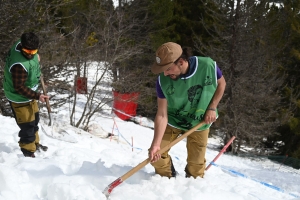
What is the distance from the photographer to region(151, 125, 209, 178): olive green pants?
137 inches

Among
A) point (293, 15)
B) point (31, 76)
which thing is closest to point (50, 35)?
point (31, 76)

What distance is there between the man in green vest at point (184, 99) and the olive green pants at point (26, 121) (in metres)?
1.75

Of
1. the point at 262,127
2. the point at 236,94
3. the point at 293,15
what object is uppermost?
the point at 293,15

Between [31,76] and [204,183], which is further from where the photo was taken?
[31,76]

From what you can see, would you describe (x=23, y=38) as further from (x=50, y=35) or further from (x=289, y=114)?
(x=289, y=114)

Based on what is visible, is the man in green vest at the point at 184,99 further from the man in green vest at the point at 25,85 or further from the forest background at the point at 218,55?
the forest background at the point at 218,55

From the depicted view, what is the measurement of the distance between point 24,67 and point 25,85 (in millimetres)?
294

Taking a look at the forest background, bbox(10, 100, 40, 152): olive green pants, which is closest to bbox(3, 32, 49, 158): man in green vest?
bbox(10, 100, 40, 152): olive green pants

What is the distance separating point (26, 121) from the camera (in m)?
4.20

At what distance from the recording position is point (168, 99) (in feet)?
10.8

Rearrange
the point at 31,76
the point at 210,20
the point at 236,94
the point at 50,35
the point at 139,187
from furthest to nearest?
the point at 210,20 → the point at 236,94 → the point at 50,35 → the point at 31,76 → the point at 139,187

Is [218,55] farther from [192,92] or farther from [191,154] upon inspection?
[192,92]

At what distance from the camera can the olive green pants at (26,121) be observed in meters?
4.19

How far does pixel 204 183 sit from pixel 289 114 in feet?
40.8
